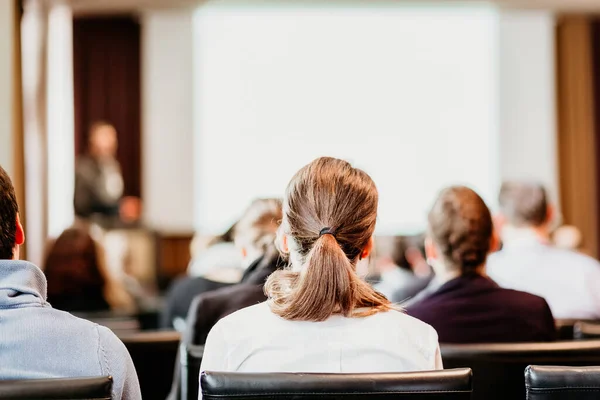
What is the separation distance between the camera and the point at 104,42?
8.80m

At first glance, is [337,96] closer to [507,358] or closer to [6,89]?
[6,89]

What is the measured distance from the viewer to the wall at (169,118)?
8.34 m

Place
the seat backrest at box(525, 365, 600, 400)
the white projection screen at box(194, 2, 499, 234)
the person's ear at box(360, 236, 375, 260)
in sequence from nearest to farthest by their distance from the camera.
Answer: the seat backrest at box(525, 365, 600, 400)
the person's ear at box(360, 236, 375, 260)
the white projection screen at box(194, 2, 499, 234)

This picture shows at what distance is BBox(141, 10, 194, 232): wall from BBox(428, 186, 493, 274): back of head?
6.12m

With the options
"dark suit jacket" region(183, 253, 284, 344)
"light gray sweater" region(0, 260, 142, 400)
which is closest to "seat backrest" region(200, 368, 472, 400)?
"light gray sweater" region(0, 260, 142, 400)

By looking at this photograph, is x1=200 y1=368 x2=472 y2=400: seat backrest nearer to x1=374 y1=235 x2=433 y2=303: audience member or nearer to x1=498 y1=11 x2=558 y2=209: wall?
x1=374 y1=235 x2=433 y2=303: audience member

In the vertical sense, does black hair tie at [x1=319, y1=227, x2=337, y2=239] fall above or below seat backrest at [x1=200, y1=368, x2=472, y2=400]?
above

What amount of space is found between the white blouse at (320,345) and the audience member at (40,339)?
0.19 m

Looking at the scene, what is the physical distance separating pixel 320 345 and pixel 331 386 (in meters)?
0.29

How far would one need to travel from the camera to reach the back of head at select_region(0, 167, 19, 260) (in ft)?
4.77

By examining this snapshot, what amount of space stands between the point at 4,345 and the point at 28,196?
95.3 inches

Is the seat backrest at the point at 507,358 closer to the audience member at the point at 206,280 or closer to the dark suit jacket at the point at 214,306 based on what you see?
the dark suit jacket at the point at 214,306

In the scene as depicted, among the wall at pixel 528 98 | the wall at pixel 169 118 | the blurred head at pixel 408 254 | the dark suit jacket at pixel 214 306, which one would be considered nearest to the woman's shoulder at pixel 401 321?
the dark suit jacket at pixel 214 306

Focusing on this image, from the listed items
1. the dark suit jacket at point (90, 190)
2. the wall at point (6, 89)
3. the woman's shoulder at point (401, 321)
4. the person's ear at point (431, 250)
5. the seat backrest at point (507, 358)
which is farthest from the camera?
the dark suit jacket at point (90, 190)
